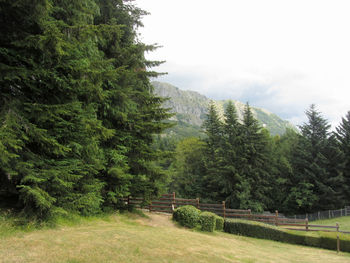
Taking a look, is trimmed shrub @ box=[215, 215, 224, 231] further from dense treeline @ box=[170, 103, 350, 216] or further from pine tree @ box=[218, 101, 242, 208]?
pine tree @ box=[218, 101, 242, 208]

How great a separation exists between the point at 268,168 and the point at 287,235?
2077 cm

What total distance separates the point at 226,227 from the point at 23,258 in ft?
42.9

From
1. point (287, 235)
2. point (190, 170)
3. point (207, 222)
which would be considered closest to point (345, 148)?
point (190, 170)

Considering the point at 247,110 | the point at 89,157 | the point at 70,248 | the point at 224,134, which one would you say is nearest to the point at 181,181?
the point at 224,134

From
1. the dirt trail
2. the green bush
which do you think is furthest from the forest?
the green bush

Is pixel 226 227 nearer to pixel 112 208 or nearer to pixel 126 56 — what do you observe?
pixel 112 208

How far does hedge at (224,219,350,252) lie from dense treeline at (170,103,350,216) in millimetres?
15152

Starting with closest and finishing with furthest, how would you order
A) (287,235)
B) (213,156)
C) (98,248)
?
(98,248)
(287,235)
(213,156)

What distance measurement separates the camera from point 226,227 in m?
15.5

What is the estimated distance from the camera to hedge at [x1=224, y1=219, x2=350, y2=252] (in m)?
12.7

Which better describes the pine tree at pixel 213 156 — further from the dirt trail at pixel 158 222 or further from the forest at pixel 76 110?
the dirt trail at pixel 158 222

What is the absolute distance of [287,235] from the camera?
47.1ft

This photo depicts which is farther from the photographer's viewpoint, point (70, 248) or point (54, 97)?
point (54, 97)

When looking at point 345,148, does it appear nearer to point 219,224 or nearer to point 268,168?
point 268,168
